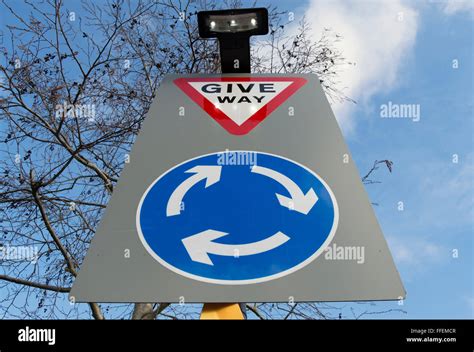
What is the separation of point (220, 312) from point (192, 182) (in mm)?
534

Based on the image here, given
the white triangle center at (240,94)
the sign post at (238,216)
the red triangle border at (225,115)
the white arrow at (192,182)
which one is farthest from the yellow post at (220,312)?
the white triangle center at (240,94)

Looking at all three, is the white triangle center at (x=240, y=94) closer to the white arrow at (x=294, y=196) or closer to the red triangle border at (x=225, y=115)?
the red triangle border at (x=225, y=115)

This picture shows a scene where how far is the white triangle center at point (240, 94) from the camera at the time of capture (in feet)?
7.16

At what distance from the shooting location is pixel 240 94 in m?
2.30

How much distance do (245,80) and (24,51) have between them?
3.43 metres

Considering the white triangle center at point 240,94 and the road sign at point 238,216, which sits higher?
the white triangle center at point 240,94

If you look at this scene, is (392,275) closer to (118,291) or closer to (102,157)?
(118,291)

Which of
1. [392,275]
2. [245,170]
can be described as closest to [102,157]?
[245,170]

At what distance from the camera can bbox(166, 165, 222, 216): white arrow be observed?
6.22 feet

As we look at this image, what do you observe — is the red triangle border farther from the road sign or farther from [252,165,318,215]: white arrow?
[252,165,318,215]: white arrow

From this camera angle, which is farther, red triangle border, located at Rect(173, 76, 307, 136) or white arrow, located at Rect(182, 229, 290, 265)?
red triangle border, located at Rect(173, 76, 307, 136)
